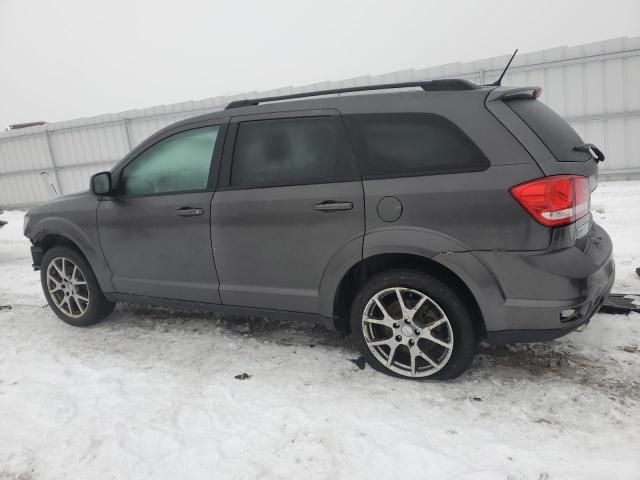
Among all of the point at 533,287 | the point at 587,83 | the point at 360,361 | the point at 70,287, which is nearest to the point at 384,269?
the point at 360,361

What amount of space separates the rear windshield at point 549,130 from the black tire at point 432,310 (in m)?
0.95

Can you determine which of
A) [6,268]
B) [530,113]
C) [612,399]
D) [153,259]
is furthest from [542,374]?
[6,268]

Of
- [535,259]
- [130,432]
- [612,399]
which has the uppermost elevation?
[535,259]

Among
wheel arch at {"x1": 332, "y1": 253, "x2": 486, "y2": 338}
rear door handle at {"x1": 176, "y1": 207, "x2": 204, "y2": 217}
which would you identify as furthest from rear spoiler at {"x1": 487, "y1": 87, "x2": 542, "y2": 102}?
rear door handle at {"x1": 176, "y1": 207, "x2": 204, "y2": 217}

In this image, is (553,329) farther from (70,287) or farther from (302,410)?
(70,287)

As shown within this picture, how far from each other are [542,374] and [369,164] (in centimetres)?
165

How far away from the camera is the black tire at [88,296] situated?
410cm

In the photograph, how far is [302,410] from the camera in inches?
106

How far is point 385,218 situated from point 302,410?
120 centimetres

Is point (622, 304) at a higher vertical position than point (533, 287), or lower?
lower

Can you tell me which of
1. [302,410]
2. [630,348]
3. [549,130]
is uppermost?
[549,130]

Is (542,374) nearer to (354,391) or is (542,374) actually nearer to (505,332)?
(505,332)

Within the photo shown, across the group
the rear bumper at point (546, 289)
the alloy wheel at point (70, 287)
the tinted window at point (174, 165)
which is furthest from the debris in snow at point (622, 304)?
the alloy wheel at point (70, 287)

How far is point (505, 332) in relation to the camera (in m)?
2.61
